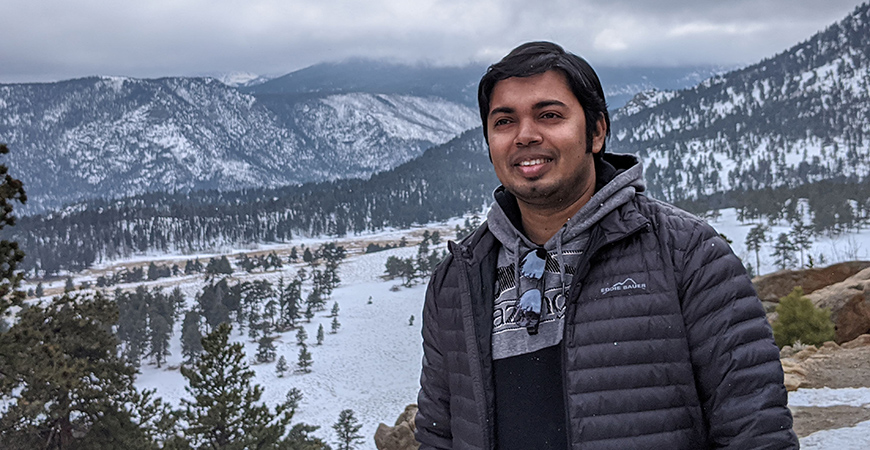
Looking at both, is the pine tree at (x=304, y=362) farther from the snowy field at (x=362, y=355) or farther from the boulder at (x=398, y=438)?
the boulder at (x=398, y=438)

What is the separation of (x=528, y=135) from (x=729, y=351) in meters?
1.02

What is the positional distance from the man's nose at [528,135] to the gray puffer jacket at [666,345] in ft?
1.32

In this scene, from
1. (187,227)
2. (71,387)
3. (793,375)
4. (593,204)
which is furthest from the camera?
(187,227)

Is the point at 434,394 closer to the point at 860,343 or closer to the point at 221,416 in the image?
the point at 860,343

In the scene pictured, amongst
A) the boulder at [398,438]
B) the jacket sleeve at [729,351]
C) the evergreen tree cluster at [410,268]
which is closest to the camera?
the jacket sleeve at [729,351]

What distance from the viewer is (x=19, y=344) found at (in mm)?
12453

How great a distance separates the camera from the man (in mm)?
1997

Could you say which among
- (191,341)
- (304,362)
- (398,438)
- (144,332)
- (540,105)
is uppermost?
(540,105)

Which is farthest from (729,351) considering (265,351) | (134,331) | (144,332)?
(134,331)

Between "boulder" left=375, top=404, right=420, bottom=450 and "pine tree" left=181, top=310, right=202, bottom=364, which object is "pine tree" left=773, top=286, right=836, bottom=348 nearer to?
"boulder" left=375, top=404, right=420, bottom=450

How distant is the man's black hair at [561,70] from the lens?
2.29 metres

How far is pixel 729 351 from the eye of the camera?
1.96 m

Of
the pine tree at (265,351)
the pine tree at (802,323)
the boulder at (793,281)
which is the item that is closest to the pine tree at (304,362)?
the pine tree at (265,351)

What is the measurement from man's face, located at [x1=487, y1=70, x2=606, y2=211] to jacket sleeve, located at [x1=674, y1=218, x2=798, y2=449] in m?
0.49
